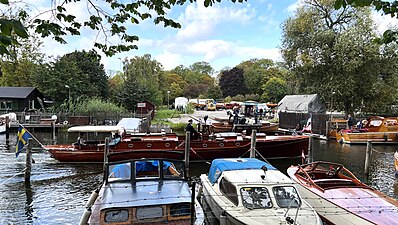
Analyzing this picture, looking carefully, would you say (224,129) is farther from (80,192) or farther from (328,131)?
(80,192)

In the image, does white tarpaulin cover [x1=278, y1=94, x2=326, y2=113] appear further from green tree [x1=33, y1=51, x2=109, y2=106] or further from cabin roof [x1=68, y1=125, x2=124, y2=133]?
green tree [x1=33, y1=51, x2=109, y2=106]

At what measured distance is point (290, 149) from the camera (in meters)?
20.0

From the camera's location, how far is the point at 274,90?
73250mm

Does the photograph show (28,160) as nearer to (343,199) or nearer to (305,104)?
(343,199)

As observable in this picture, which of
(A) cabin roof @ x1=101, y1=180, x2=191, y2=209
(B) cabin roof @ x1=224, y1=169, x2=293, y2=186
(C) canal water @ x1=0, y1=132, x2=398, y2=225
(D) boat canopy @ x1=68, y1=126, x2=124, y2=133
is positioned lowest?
(C) canal water @ x1=0, y1=132, x2=398, y2=225

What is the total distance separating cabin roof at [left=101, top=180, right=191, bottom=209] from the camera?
772cm

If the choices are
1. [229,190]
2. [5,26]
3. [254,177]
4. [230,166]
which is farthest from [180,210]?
[5,26]

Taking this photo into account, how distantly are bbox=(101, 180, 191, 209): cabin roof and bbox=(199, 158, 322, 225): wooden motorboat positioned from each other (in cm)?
111

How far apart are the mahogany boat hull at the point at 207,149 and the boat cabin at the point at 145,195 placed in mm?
7731

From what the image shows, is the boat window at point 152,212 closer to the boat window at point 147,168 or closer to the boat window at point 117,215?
the boat window at point 117,215

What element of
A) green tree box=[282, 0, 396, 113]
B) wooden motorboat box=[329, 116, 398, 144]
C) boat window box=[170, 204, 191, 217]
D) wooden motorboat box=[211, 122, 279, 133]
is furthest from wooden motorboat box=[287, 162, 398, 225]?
green tree box=[282, 0, 396, 113]

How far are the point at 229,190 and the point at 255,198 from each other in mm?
848

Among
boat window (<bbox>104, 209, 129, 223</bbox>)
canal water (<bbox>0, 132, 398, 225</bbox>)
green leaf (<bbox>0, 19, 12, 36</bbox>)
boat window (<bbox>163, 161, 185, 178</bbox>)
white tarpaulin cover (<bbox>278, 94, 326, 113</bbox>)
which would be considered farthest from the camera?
white tarpaulin cover (<bbox>278, 94, 326, 113</bbox>)

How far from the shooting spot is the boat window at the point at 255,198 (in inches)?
323
